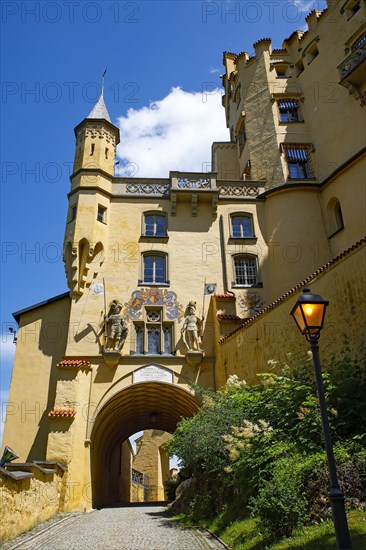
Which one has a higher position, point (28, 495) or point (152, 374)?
point (152, 374)

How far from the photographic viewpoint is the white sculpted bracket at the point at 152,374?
18844mm

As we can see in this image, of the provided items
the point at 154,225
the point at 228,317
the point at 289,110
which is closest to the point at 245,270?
the point at 228,317

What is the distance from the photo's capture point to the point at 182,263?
21406mm

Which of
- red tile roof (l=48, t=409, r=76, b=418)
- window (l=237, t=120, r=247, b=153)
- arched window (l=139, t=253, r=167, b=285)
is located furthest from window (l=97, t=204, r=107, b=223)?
window (l=237, t=120, r=247, b=153)

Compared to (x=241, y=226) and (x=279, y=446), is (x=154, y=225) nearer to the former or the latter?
(x=241, y=226)

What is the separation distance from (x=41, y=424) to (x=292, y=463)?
505 inches

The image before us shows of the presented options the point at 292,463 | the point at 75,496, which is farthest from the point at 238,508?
the point at 75,496

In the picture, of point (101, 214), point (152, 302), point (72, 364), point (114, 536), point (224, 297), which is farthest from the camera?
point (101, 214)

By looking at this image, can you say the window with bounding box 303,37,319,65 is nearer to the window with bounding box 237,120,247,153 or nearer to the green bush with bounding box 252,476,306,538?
the window with bounding box 237,120,247,153

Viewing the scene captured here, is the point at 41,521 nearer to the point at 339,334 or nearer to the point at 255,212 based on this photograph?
the point at 339,334

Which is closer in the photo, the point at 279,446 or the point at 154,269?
the point at 279,446

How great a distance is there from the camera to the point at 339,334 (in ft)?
→ 37.1

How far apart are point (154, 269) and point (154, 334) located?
3.27m

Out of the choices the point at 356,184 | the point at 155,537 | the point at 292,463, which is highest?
the point at 356,184
